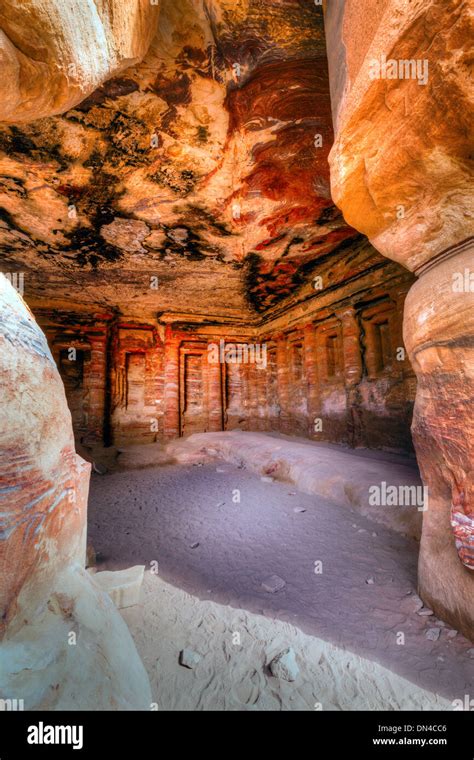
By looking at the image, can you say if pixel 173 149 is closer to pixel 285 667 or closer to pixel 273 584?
pixel 273 584

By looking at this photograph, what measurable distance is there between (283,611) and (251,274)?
23.6 ft

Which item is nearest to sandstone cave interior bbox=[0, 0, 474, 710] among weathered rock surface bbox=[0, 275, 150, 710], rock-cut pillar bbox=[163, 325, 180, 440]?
weathered rock surface bbox=[0, 275, 150, 710]

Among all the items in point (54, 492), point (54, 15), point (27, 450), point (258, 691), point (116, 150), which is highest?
point (116, 150)

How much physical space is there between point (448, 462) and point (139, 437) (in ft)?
30.7

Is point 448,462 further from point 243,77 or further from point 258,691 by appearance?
point 243,77

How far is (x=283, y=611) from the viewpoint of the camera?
7.64ft

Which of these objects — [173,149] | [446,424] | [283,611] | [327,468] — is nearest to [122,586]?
[283,611]

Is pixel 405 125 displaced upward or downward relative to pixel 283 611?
upward

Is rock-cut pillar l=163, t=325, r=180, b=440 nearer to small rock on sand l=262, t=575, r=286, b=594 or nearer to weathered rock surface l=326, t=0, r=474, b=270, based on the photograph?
small rock on sand l=262, t=575, r=286, b=594

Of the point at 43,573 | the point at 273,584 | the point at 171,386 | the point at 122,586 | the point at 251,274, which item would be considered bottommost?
the point at 273,584

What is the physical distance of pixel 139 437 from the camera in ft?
33.1

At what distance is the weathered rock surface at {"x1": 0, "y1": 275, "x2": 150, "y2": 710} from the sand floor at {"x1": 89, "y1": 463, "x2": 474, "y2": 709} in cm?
44

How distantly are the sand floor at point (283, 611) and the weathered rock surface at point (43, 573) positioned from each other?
440 mm

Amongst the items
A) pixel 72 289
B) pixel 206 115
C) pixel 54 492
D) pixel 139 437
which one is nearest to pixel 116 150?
Result: pixel 206 115
